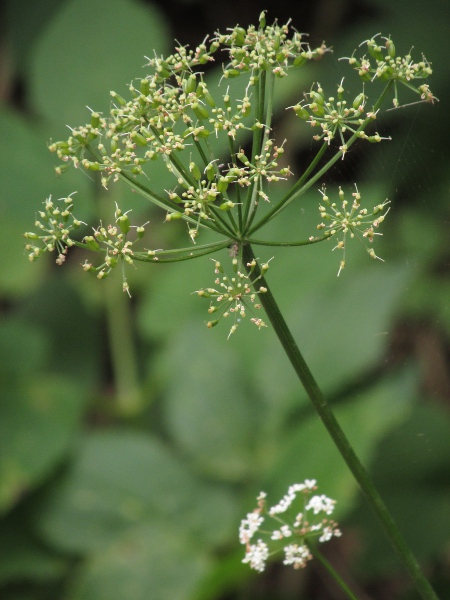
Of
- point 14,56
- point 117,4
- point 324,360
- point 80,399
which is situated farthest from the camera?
point 14,56

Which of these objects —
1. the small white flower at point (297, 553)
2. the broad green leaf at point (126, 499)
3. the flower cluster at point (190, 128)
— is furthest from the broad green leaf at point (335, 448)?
the flower cluster at point (190, 128)

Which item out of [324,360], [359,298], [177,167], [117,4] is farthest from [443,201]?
[177,167]

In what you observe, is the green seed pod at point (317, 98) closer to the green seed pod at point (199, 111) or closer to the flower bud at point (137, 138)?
the green seed pod at point (199, 111)

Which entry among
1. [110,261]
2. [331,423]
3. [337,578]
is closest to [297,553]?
[337,578]

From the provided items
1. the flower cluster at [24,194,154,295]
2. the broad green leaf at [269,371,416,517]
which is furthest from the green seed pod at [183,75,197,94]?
the broad green leaf at [269,371,416,517]

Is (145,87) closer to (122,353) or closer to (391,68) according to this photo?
(391,68)

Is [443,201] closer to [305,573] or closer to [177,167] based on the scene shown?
[305,573]
